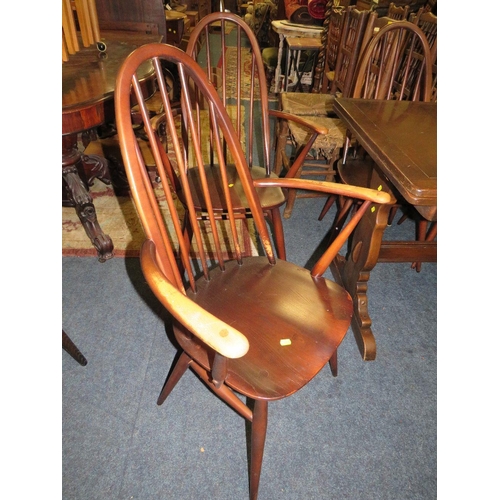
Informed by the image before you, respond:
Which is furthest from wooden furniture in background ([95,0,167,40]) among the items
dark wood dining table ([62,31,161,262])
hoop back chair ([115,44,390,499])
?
hoop back chair ([115,44,390,499])

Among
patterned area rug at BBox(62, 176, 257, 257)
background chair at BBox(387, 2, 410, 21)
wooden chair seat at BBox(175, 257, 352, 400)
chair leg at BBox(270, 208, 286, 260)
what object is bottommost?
patterned area rug at BBox(62, 176, 257, 257)

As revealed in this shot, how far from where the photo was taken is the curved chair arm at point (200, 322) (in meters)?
0.50

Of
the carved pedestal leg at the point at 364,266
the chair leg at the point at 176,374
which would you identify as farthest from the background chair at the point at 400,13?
the chair leg at the point at 176,374

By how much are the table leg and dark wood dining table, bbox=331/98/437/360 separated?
1.10 meters

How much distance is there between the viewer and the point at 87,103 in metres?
1.11

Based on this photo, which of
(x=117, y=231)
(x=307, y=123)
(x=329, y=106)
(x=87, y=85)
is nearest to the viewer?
(x=87, y=85)

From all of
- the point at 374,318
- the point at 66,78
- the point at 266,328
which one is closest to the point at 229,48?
the point at 66,78

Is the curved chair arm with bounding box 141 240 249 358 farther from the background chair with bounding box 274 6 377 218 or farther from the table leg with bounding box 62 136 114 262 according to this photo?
the background chair with bounding box 274 6 377 218

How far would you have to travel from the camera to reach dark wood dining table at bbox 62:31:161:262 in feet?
3.68

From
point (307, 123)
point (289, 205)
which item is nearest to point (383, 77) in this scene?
point (307, 123)

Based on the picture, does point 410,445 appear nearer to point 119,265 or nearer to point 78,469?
point 78,469

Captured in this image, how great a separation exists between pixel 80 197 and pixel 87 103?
0.55 meters

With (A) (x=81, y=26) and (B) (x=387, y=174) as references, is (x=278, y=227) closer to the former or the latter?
(B) (x=387, y=174)

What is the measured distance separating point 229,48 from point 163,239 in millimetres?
6665
